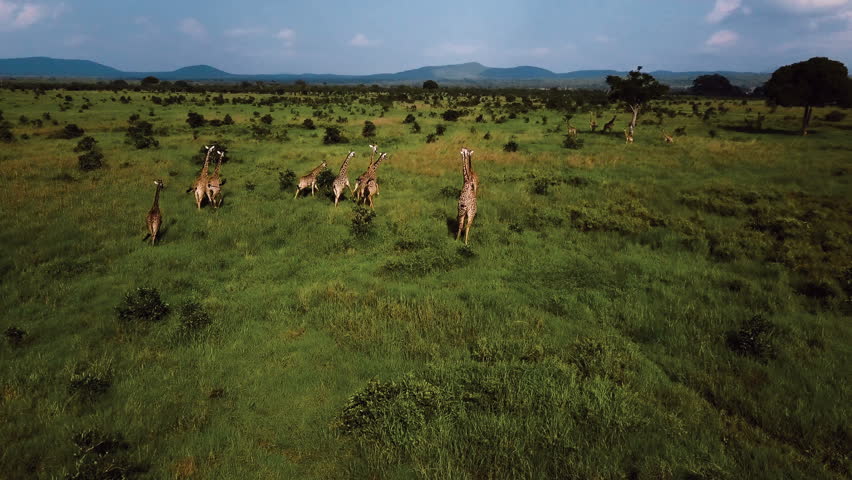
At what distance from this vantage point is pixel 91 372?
6555 mm

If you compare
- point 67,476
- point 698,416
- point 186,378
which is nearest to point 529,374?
point 698,416

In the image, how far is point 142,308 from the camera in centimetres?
830

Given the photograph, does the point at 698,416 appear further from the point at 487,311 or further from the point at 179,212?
the point at 179,212

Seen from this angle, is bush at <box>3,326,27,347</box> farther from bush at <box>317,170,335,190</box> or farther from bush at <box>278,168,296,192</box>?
bush at <box>317,170,335,190</box>

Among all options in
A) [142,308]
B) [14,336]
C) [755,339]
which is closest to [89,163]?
[14,336]

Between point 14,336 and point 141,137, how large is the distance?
23860 mm

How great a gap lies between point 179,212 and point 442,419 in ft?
44.7

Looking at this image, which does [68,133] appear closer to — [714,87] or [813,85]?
[813,85]

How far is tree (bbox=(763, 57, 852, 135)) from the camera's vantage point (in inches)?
1252

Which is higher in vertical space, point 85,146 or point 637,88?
point 637,88

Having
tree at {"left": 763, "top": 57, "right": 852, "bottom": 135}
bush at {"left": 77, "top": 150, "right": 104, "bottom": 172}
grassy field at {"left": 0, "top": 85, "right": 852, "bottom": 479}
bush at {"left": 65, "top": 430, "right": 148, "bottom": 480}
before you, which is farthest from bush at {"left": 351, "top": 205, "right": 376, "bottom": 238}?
tree at {"left": 763, "top": 57, "right": 852, "bottom": 135}

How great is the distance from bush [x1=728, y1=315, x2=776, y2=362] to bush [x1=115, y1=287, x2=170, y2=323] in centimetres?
1148

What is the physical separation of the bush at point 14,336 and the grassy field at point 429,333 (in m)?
0.05

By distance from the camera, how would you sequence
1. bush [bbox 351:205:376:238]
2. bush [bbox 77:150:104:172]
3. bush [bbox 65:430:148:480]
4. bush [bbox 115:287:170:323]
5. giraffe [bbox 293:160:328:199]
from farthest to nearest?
bush [bbox 77:150:104:172], giraffe [bbox 293:160:328:199], bush [bbox 351:205:376:238], bush [bbox 115:287:170:323], bush [bbox 65:430:148:480]
